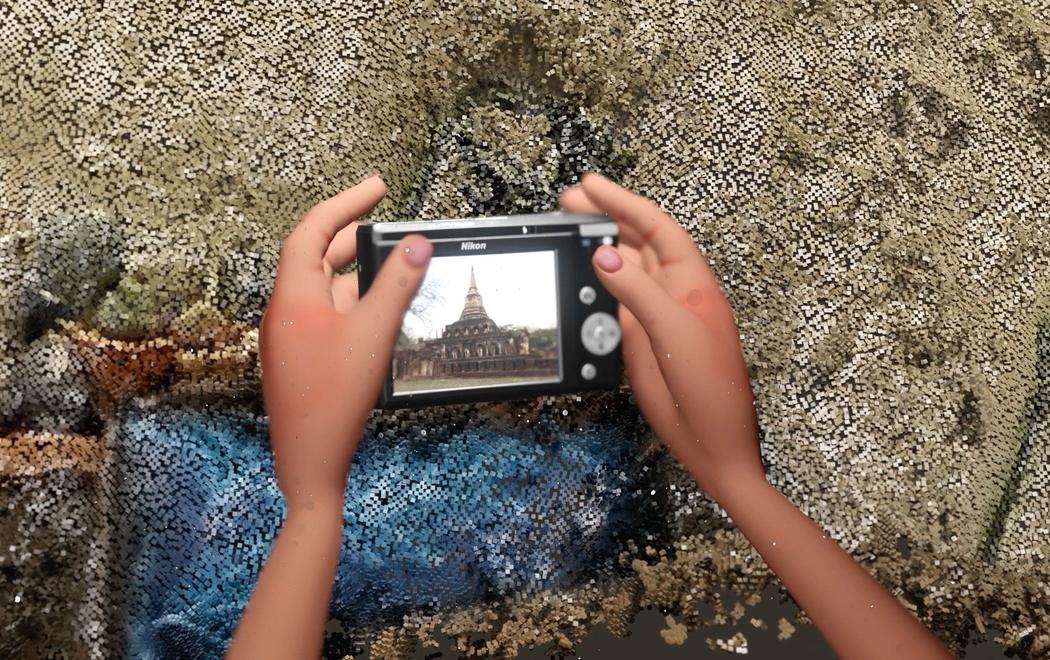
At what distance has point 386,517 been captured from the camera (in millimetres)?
725

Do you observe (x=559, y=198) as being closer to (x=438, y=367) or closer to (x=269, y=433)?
(x=438, y=367)

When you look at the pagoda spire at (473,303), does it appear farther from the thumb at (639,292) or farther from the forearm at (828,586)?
the forearm at (828,586)

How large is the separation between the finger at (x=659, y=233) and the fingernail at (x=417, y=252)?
6.2 inches

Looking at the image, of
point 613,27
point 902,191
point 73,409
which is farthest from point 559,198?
point 73,409

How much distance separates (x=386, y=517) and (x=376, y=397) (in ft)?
0.50

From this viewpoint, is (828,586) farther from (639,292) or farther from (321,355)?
(321,355)

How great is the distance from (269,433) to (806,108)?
1.80ft

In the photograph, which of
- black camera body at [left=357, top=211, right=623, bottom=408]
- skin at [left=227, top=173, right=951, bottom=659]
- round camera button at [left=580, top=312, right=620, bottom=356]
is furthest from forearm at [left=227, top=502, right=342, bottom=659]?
round camera button at [left=580, top=312, right=620, bottom=356]

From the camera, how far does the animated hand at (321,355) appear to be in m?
0.60

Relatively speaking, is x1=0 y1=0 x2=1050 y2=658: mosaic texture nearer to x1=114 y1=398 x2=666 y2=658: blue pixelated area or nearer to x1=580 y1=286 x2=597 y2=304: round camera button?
x1=114 y1=398 x2=666 y2=658: blue pixelated area

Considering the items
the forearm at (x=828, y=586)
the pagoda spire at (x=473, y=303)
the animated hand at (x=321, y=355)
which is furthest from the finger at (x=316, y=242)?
the forearm at (x=828, y=586)

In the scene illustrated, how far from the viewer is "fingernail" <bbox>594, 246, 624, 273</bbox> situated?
0.62 metres

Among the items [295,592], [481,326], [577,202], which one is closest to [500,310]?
[481,326]

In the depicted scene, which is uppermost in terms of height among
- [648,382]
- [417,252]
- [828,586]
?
[417,252]
